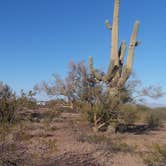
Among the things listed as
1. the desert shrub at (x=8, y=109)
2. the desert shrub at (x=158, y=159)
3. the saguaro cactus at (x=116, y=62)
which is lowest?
the desert shrub at (x=158, y=159)

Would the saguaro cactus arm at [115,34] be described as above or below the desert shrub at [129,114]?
above

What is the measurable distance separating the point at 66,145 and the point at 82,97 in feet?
16.5

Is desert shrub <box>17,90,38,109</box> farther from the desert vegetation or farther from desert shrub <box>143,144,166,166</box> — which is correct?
desert shrub <box>143,144,166,166</box>

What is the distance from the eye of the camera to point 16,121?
707 cm

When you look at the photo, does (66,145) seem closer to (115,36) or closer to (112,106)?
(112,106)

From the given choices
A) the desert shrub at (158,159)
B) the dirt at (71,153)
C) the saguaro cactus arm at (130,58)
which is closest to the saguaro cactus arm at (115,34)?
the saguaro cactus arm at (130,58)

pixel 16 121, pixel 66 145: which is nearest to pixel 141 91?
pixel 66 145

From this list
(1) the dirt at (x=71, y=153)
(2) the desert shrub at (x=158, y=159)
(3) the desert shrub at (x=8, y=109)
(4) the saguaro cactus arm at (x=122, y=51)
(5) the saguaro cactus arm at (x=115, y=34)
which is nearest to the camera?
(1) the dirt at (x=71, y=153)

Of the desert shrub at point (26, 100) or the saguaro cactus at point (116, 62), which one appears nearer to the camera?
the desert shrub at point (26, 100)

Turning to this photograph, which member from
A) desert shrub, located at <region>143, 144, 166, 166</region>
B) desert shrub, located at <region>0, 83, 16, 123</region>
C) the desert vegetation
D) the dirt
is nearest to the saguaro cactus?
the desert vegetation

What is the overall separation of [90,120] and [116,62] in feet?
11.3

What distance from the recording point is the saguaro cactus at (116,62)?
49.9 feet

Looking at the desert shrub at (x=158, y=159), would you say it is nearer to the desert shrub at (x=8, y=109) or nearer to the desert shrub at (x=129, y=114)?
the desert shrub at (x=8, y=109)

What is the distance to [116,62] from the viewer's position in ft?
51.8
